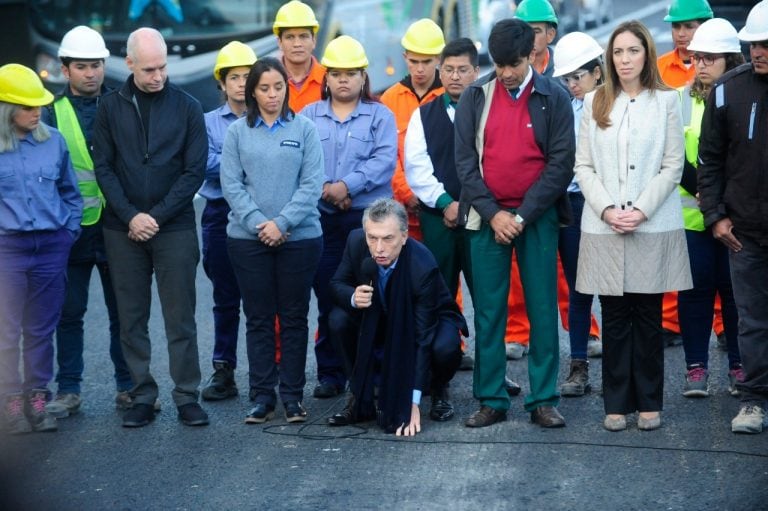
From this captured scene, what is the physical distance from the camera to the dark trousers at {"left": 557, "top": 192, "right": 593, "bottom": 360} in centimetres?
828

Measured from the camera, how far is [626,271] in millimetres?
7188

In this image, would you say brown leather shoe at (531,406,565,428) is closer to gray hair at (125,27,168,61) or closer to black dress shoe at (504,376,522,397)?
black dress shoe at (504,376,522,397)

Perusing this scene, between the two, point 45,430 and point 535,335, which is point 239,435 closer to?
point 45,430

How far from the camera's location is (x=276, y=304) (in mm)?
7852

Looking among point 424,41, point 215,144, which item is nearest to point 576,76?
point 424,41

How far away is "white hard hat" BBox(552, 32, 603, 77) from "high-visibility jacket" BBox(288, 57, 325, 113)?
1465 millimetres

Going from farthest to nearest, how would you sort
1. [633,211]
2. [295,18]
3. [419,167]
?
1. [295,18]
2. [419,167]
3. [633,211]

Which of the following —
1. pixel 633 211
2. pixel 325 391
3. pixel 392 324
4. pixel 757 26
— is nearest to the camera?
pixel 757 26

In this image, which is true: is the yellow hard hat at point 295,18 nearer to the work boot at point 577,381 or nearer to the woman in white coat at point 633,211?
the woman in white coat at point 633,211

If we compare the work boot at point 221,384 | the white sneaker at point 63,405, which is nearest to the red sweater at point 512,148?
the work boot at point 221,384

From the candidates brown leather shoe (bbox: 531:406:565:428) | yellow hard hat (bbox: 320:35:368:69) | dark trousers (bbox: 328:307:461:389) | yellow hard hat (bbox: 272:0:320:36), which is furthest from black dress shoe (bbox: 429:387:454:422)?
yellow hard hat (bbox: 272:0:320:36)

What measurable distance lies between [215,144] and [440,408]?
2.14 m

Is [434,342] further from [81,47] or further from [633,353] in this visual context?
[81,47]

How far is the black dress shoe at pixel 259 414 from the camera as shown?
774cm
